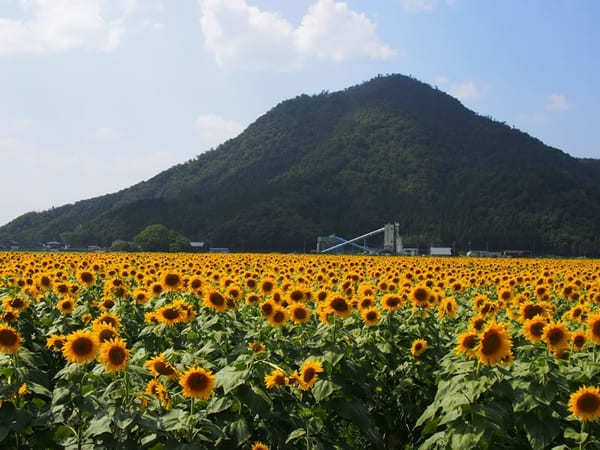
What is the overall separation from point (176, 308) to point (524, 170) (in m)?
121

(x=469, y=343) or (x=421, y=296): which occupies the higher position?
(x=421, y=296)

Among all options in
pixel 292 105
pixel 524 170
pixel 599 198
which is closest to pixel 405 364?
pixel 599 198

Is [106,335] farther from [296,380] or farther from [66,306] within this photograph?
[66,306]

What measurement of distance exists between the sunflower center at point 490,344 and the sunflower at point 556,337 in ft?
3.70

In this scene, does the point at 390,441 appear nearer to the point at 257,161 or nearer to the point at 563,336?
the point at 563,336

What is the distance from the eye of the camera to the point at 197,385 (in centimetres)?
405

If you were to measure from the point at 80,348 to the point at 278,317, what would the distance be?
2.42 metres

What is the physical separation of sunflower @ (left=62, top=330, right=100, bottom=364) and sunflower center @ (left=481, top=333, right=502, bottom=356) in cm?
312

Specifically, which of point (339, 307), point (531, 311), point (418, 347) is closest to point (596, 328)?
point (531, 311)

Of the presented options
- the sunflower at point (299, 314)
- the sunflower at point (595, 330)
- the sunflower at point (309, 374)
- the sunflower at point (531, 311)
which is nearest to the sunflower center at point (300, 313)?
the sunflower at point (299, 314)

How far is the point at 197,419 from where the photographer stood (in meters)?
3.89

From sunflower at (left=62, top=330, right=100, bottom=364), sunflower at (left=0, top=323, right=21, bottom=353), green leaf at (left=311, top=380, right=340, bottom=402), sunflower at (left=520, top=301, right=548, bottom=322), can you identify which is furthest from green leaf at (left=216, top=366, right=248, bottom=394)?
sunflower at (left=520, top=301, right=548, bottom=322)

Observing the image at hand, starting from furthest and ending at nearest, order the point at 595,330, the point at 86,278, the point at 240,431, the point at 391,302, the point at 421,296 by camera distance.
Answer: the point at 86,278 < the point at 421,296 < the point at 391,302 < the point at 595,330 < the point at 240,431

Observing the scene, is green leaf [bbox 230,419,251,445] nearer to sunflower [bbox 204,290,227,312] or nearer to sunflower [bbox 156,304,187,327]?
sunflower [bbox 156,304,187,327]
